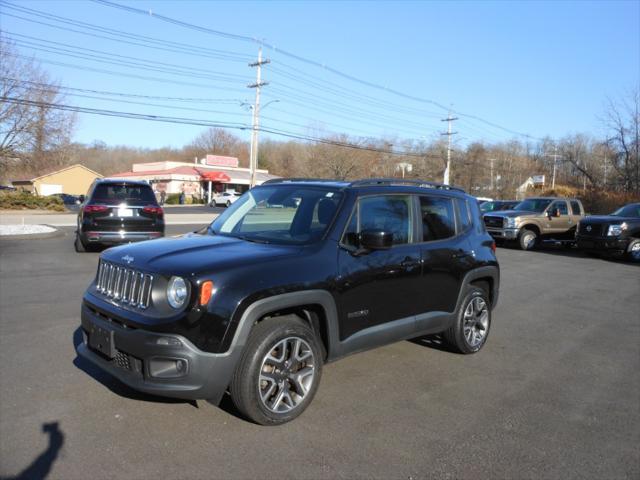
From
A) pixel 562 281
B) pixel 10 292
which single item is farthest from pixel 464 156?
pixel 10 292

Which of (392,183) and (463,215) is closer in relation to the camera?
(392,183)

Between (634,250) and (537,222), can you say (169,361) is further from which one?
(537,222)

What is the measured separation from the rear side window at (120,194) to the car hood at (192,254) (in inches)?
310

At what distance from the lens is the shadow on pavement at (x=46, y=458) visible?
3.03 metres

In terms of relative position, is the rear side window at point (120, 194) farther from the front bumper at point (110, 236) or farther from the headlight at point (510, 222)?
the headlight at point (510, 222)

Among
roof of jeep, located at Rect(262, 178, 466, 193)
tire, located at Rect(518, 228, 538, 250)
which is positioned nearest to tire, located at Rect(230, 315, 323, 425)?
roof of jeep, located at Rect(262, 178, 466, 193)

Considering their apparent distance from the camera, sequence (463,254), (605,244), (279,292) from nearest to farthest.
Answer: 1. (279,292)
2. (463,254)
3. (605,244)

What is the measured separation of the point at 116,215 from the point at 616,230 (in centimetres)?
1381

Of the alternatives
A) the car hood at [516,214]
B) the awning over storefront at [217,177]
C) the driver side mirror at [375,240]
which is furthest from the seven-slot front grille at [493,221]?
the awning over storefront at [217,177]

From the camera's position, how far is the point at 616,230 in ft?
49.9

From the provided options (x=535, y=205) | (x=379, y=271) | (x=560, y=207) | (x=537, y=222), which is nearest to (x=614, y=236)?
(x=537, y=222)

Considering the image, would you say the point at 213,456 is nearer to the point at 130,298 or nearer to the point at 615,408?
the point at 130,298

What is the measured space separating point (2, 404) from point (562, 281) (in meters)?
10.7

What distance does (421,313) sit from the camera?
16.3ft
